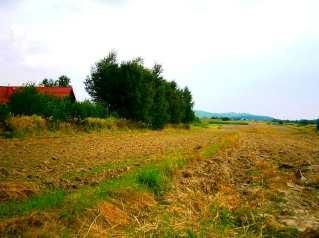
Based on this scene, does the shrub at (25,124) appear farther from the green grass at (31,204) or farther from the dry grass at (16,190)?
the green grass at (31,204)

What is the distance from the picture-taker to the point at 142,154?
19.7 m

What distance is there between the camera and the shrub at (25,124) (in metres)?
28.2

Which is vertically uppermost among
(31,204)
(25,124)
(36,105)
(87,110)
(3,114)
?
(36,105)

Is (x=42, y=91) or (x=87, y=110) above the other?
(x=42, y=91)

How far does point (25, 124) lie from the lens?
29094 mm

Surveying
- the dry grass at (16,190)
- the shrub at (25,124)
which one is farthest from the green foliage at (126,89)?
the dry grass at (16,190)

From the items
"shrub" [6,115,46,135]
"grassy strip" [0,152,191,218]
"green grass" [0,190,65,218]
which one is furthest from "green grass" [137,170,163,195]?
"shrub" [6,115,46,135]

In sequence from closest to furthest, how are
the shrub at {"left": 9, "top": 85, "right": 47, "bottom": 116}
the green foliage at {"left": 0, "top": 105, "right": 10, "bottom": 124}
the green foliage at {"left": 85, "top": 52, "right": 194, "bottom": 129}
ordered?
1. the green foliage at {"left": 0, "top": 105, "right": 10, "bottom": 124}
2. the shrub at {"left": 9, "top": 85, "right": 47, "bottom": 116}
3. the green foliage at {"left": 85, "top": 52, "right": 194, "bottom": 129}

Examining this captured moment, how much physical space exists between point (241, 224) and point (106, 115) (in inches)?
1438

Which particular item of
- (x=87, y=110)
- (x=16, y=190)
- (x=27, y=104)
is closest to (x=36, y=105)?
(x=27, y=104)

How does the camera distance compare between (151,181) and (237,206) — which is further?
(151,181)

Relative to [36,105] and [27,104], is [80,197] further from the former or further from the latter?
[27,104]

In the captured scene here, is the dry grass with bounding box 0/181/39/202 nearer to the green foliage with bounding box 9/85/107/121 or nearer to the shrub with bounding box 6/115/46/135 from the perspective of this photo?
the shrub with bounding box 6/115/46/135

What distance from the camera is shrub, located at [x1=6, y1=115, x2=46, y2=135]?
2816cm
